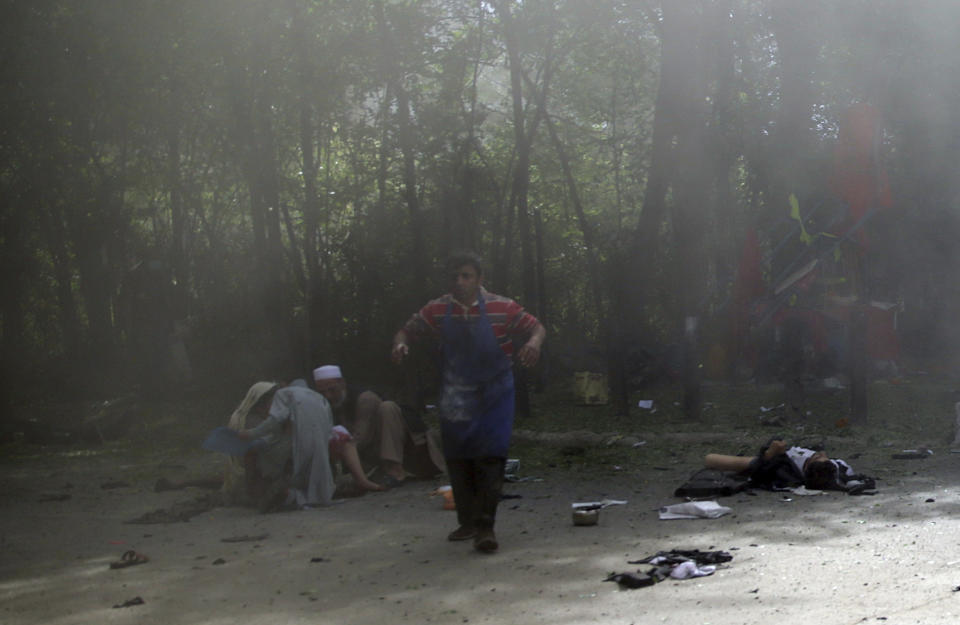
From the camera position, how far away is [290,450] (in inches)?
349

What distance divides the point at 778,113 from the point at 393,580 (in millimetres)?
13851

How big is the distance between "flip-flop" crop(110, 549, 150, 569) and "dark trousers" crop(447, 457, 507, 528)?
1.82m

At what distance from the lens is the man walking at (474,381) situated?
21.7ft

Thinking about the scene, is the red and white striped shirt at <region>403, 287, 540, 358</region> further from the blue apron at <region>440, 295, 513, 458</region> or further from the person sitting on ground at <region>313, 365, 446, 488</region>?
the person sitting on ground at <region>313, 365, 446, 488</region>

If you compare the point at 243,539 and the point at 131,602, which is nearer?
the point at 131,602

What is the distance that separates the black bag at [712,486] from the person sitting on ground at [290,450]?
2627mm

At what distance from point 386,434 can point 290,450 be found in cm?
111

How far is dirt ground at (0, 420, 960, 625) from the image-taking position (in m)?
4.97

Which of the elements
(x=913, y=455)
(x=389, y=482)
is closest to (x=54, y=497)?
(x=389, y=482)

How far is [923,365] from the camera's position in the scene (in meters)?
17.4

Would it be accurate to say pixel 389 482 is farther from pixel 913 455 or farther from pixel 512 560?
pixel 913 455

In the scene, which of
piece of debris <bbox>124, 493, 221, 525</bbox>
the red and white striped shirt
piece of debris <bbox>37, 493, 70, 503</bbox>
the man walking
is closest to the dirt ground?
piece of debris <bbox>124, 493, 221, 525</bbox>

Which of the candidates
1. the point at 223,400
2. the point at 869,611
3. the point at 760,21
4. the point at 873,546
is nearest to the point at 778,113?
the point at 760,21

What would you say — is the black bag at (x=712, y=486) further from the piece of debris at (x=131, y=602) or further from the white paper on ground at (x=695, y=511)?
the piece of debris at (x=131, y=602)
